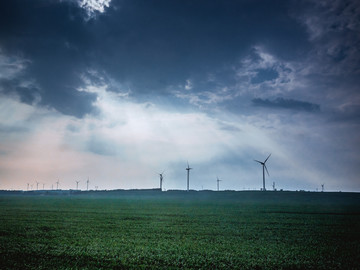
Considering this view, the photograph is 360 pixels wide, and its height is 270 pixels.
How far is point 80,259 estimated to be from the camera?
15.2 meters

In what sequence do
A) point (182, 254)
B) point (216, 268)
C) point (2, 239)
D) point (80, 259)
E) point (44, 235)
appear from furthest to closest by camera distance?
point (44, 235) → point (2, 239) → point (182, 254) → point (80, 259) → point (216, 268)

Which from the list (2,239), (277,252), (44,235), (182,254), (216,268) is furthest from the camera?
(44,235)

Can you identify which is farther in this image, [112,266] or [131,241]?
[131,241]

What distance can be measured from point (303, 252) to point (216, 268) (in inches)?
313

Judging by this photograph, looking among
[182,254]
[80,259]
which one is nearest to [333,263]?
[182,254]

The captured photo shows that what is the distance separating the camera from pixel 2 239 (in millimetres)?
20375

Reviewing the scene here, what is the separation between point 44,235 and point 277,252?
64.9 ft

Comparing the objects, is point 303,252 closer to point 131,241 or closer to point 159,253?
point 159,253

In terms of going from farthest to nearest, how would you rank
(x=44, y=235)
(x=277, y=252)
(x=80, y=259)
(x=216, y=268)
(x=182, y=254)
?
(x=44, y=235) → (x=277, y=252) → (x=182, y=254) → (x=80, y=259) → (x=216, y=268)

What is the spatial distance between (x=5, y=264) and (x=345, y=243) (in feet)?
82.2

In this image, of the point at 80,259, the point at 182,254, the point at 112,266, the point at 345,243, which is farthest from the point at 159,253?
the point at 345,243

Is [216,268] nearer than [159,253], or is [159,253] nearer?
[216,268]

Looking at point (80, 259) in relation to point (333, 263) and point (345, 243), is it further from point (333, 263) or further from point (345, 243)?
point (345, 243)

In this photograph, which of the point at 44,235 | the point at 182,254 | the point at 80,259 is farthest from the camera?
the point at 44,235
